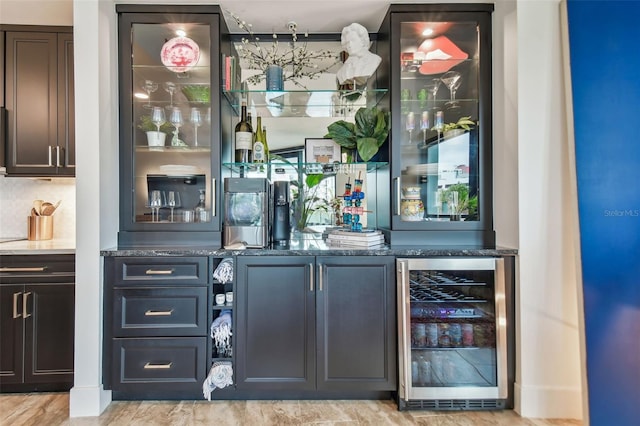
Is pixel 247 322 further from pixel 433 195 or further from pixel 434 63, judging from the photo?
pixel 434 63

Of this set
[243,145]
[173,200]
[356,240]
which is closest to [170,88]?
[243,145]

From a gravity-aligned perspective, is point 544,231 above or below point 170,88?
below

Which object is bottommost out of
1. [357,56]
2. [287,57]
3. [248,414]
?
[248,414]

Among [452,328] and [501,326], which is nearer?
[501,326]

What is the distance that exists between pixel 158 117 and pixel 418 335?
2.23 metres

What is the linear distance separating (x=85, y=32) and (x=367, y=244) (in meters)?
2.13

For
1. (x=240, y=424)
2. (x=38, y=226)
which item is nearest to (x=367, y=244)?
(x=240, y=424)

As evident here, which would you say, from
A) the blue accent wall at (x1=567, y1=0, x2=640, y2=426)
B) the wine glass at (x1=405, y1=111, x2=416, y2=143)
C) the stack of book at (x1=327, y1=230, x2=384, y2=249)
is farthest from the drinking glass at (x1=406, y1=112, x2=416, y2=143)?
the blue accent wall at (x1=567, y1=0, x2=640, y2=426)

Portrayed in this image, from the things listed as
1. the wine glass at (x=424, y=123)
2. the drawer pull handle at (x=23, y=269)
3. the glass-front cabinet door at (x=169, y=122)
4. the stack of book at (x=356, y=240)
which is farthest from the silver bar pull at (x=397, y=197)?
the drawer pull handle at (x=23, y=269)

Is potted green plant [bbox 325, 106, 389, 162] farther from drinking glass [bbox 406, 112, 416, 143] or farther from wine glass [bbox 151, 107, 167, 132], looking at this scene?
wine glass [bbox 151, 107, 167, 132]

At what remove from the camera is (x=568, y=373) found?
1.82m

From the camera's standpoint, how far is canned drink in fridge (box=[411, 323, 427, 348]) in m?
1.94

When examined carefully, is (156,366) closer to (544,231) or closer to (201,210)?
(201,210)

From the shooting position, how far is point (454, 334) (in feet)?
6.48
